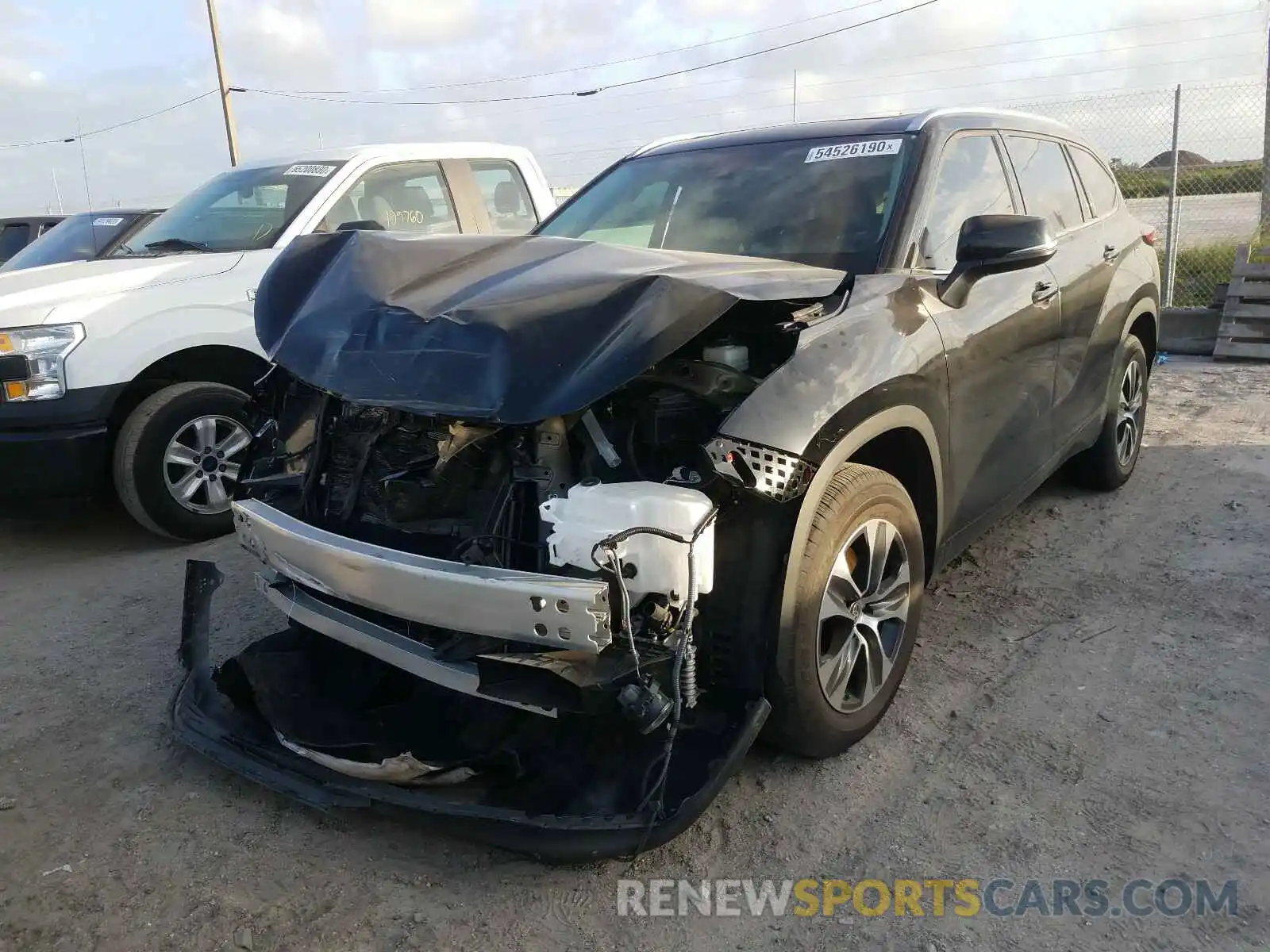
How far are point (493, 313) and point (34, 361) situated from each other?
3.25 meters

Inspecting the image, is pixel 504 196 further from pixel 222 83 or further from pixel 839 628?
pixel 222 83

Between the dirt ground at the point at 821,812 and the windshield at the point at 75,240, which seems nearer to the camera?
the dirt ground at the point at 821,812

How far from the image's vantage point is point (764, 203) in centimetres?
354

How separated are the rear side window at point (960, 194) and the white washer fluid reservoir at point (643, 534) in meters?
1.56

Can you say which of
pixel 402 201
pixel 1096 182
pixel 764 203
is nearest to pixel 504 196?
pixel 402 201

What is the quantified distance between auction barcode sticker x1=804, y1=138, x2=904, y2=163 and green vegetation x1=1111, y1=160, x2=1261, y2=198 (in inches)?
315

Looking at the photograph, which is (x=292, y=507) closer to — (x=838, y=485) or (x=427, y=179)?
(x=838, y=485)

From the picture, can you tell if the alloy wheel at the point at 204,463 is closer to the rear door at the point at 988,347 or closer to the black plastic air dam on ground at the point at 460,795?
the black plastic air dam on ground at the point at 460,795

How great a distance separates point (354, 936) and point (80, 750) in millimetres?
1433

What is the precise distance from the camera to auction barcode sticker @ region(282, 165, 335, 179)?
5754 mm

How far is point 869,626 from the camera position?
285cm

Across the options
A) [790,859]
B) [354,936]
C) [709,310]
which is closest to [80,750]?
[354,936]

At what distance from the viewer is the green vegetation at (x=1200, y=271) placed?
10.2m

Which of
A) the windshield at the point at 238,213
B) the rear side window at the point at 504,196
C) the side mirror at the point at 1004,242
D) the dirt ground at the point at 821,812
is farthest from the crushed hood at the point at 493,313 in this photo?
the rear side window at the point at 504,196
